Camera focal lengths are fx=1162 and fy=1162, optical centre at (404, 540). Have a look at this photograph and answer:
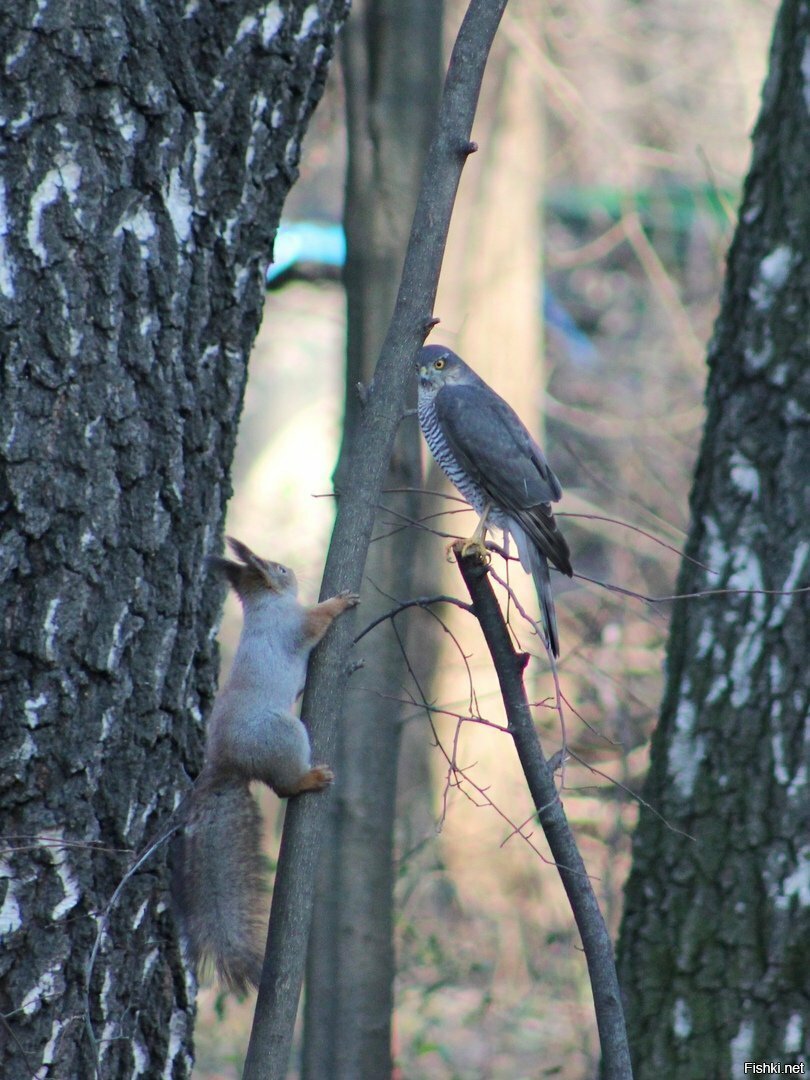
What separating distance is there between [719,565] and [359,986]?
5.98 ft

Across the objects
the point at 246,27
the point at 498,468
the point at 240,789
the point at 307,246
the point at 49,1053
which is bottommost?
the point at 49,1053

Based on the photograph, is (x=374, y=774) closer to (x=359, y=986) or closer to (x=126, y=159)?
(x=359, y=986)

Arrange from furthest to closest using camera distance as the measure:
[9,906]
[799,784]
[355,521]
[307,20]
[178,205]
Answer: [799,784] → [307,20] → [178,205] → [9,906] → [355,521]

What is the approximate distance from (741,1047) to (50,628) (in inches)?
98.7

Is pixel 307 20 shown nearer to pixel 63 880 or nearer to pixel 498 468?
pixel 498 468

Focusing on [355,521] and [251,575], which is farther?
[251,575]

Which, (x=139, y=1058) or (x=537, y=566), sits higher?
(x=537, y=566)

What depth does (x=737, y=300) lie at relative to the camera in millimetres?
3904

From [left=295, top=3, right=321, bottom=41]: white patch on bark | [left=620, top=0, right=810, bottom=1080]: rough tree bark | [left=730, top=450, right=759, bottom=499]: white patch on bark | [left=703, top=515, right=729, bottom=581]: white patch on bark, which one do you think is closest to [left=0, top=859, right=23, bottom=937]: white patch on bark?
[left=295, top=3, right=321, bottom=41]: white patch on bark

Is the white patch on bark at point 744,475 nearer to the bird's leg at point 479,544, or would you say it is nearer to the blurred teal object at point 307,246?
the bird's leg at point 479,544

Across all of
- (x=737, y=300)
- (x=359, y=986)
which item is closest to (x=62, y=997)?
(x=359, y=986)

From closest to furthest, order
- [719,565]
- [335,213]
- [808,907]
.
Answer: [808,907]
[719,565]
[335,213]

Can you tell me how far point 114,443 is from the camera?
88.7 inches

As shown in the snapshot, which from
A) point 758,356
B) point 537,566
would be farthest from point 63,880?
point 758,356
